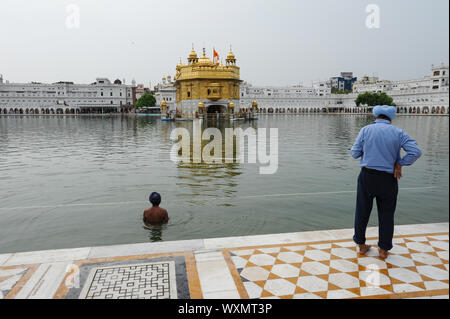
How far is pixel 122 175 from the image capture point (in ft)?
33.7

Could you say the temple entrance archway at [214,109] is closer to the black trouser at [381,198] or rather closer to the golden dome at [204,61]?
the golden dome at [204,61]

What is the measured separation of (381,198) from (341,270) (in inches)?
38.5

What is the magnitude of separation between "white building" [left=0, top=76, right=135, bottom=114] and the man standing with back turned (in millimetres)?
95800

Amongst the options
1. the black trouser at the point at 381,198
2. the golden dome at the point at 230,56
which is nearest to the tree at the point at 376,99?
the golden dome at the point at 230,56

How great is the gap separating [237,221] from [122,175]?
5347mm

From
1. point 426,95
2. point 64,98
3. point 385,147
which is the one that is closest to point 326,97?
point 426,95

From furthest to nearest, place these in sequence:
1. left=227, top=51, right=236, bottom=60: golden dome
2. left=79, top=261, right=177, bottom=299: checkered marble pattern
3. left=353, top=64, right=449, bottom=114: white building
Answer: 1. left=353, top=64, right=449, bottom=114: white building
2. left=227, top=51, right=236, bottom=60: golden dome
3. left=79, top=261, right=177, bottom=299: checkered marble pattern

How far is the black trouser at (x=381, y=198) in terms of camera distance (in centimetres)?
395

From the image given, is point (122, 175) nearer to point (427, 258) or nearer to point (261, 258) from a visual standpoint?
point (261, 258)

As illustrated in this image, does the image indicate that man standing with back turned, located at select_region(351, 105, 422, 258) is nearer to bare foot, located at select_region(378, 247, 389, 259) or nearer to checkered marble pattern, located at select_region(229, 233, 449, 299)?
bare foot, located at select_region(378, 247, 389, 259)

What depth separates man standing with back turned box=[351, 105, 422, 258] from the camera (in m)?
3.91

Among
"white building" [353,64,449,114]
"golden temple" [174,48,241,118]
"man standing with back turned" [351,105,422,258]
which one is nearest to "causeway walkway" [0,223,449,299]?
"man standing with back turned" [351,105,422,258]

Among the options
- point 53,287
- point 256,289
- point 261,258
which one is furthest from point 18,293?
point 261,258

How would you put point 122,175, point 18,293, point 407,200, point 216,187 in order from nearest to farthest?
1. point 18,293
2. point 407,200
3. point 216,187
4. point 122,175
